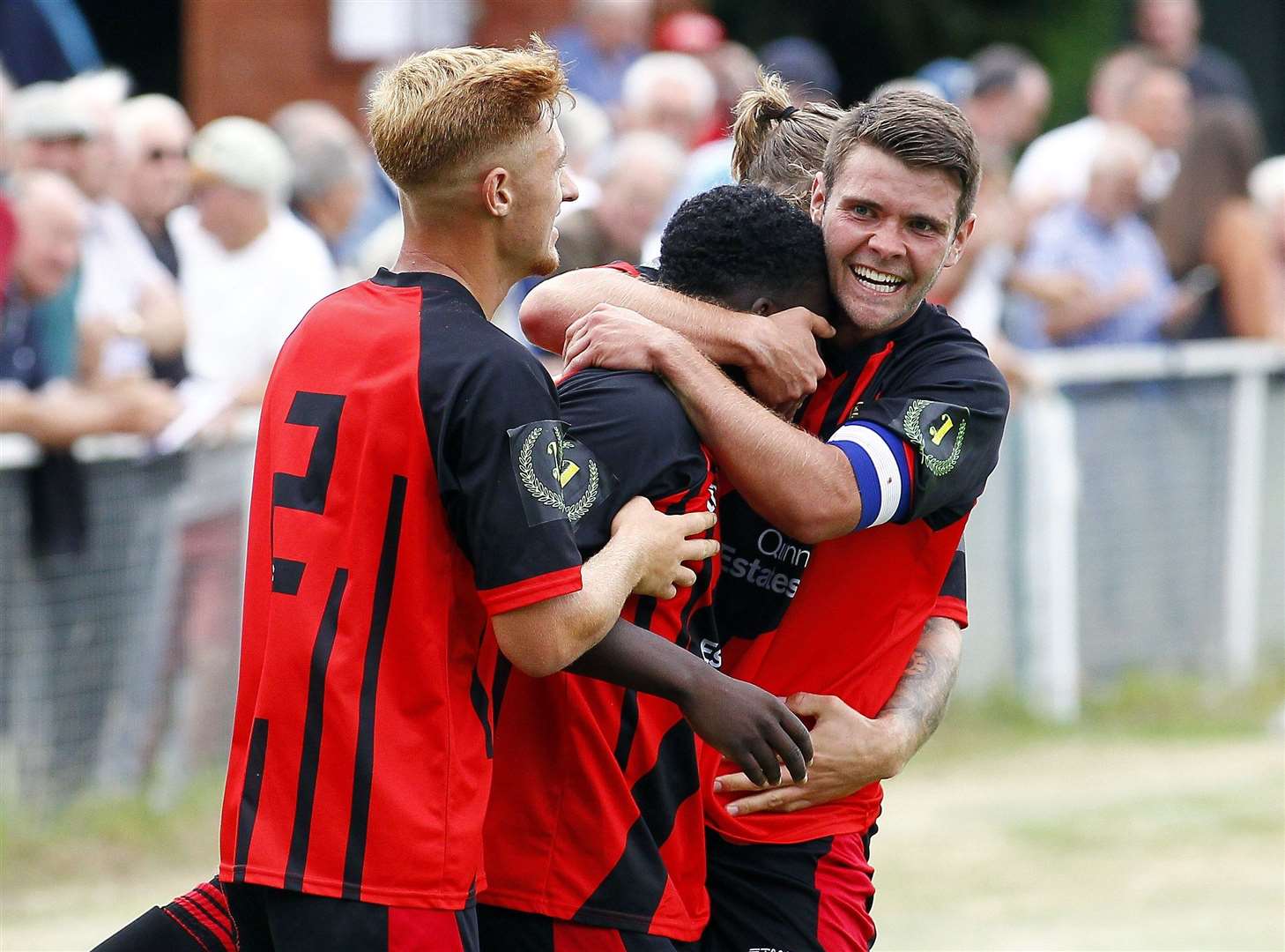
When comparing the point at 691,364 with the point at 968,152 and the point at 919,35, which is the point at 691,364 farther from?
the point at 919,35

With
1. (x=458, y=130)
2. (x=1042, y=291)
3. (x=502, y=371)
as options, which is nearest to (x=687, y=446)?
(x=502, y=371)

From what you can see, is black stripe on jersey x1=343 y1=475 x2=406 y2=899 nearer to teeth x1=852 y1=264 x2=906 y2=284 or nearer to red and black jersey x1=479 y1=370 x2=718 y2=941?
red and black jersey x1=479 y1=370 x2=718 y2=941

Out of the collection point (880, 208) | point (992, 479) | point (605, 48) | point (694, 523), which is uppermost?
point (605, 48)

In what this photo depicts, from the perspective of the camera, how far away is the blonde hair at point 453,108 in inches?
112

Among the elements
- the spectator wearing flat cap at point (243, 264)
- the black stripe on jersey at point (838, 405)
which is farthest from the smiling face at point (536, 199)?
the spectator wearing flat cap at point (243, 264)

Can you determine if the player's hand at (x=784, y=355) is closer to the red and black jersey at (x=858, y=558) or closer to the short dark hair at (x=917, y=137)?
the red and black jersey at (x=858, y=558)

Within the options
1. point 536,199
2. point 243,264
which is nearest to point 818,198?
point 536,199

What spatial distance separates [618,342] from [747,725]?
2.10ft

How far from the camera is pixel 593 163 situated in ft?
27.7

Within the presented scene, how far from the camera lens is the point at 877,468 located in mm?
3170

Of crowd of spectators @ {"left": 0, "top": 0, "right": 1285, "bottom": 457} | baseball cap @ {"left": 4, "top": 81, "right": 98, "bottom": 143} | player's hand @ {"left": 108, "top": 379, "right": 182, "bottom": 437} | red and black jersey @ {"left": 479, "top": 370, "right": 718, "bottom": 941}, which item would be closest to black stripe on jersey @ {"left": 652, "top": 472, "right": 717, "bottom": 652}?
red and black jersey @ {"left": 479, "top": 370, "right": 718, "bottom": 941}

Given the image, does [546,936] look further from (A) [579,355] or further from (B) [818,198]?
(B) [818,198]

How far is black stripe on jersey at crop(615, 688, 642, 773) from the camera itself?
308cm

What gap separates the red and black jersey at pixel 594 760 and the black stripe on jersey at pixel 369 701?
1.05ft
